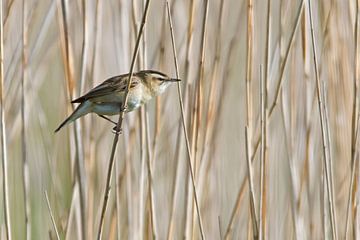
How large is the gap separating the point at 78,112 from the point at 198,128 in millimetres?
362

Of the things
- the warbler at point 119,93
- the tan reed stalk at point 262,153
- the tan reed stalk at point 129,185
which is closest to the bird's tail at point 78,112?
the warbler at point 119,93

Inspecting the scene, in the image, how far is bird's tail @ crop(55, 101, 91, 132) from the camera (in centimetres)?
206

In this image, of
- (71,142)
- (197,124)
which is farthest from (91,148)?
(197,124)

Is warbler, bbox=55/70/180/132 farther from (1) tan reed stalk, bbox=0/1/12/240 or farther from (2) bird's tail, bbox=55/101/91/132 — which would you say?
(1) tan reed stalk, bbox=0/1/12/240

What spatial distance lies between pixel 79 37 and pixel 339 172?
3.60ft

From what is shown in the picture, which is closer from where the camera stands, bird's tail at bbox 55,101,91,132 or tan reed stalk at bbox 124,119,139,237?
bird's tail at bbox 55,101,91,132

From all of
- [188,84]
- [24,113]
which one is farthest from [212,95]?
[24,113]

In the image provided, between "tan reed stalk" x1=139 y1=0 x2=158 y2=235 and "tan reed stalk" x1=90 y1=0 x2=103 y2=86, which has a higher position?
"tan reed stalk" x1=90 y1=0 x2=103 y2=86

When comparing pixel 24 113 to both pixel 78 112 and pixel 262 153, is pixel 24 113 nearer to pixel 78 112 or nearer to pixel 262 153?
pixel 78 112

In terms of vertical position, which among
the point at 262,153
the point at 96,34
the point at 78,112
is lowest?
the point at 262,153

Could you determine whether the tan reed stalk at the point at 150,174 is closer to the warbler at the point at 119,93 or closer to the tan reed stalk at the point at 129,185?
the warbler at the point at 119,93

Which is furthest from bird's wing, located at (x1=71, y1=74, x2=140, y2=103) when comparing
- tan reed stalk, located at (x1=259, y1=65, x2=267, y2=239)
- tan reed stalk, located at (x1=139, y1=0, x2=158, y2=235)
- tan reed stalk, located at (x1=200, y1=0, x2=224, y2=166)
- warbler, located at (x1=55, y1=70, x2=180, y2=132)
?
tan reed stalk, located at (x1=259, y1=65, x2=267, y2=239)

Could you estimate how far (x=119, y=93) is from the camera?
7.28ft

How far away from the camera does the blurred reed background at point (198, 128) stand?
1.99 m
